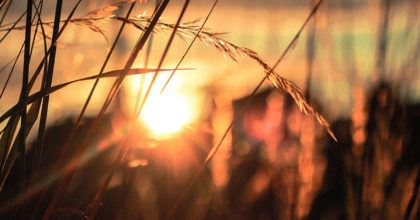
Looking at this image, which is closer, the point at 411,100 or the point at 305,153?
the point at 411,100

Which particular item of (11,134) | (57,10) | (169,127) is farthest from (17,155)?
(169,127)

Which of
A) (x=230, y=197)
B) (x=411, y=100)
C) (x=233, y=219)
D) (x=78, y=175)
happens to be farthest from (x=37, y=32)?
(x=230, y=197)

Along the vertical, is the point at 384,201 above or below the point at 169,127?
below

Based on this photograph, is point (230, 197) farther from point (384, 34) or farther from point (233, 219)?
point (384, 34)

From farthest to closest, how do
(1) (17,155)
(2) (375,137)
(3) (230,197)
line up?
(3) (230,197) < (2) (375,137) < (1) (17,155)

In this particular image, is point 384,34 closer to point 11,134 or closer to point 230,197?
point 11,134

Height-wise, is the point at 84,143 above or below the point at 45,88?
below

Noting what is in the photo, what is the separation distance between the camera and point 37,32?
1.37m

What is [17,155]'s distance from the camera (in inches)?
47.2

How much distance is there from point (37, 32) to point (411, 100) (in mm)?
1187

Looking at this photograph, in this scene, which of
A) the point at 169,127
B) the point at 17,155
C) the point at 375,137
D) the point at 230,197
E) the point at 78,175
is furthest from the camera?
the point at 230,197

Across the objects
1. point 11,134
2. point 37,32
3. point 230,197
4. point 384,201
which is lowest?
point 384,201

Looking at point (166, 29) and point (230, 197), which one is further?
point (230, 197)

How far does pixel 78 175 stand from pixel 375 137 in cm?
115
